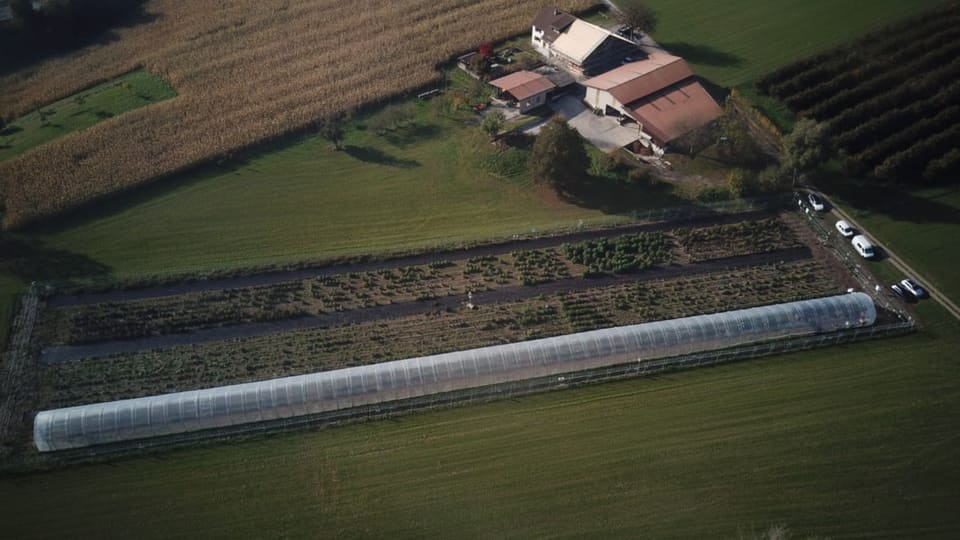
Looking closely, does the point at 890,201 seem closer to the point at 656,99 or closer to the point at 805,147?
the point at 805,147

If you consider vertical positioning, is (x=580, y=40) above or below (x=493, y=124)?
above

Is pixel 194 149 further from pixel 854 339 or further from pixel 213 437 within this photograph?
pixel 854 339

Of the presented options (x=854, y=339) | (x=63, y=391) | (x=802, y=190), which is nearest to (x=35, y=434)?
(x=63, y=391)

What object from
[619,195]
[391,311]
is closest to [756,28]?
[619,195]

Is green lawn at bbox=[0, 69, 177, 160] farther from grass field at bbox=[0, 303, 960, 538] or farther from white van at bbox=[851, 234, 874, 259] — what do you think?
white van at bbox=[851, 234, 874, 259]

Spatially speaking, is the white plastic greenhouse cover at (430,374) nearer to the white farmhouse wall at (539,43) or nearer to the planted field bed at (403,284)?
the planted field bed at (403,284)
